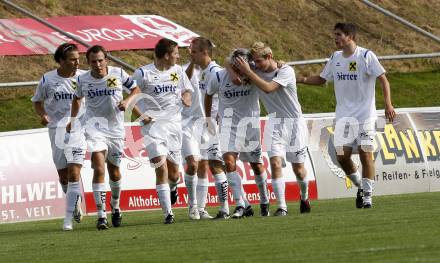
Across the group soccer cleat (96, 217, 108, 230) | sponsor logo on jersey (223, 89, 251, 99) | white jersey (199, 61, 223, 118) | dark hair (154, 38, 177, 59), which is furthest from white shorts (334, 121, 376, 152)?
soccer cleat (96, 217, 108, 230)

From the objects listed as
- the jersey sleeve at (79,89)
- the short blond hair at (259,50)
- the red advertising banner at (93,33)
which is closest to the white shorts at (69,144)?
the jersey sleeve at (79,89)

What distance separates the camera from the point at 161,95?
53.9 ft

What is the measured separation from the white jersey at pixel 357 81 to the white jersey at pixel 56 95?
Answer: 12.0 feet

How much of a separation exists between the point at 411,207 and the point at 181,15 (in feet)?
57.8

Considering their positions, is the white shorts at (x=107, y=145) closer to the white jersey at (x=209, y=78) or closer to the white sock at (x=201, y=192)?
the white jersey at (x=209, y=78)

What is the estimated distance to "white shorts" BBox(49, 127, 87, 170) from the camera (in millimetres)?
15945

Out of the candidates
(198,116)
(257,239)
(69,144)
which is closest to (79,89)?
(69,144)

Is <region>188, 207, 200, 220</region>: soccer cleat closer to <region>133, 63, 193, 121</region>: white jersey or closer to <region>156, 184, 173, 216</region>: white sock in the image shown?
<region>156, 184, 173, 216</region>: white sock

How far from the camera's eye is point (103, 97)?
624 inches

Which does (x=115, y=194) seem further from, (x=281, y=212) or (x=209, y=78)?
(x=281, y=212)

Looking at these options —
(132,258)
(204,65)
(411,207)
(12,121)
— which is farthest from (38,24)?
(132,258)

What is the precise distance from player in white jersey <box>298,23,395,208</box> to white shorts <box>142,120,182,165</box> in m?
1.89

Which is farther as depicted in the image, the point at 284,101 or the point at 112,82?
the point at 284,101

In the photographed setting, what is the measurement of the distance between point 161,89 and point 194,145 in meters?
1.30
